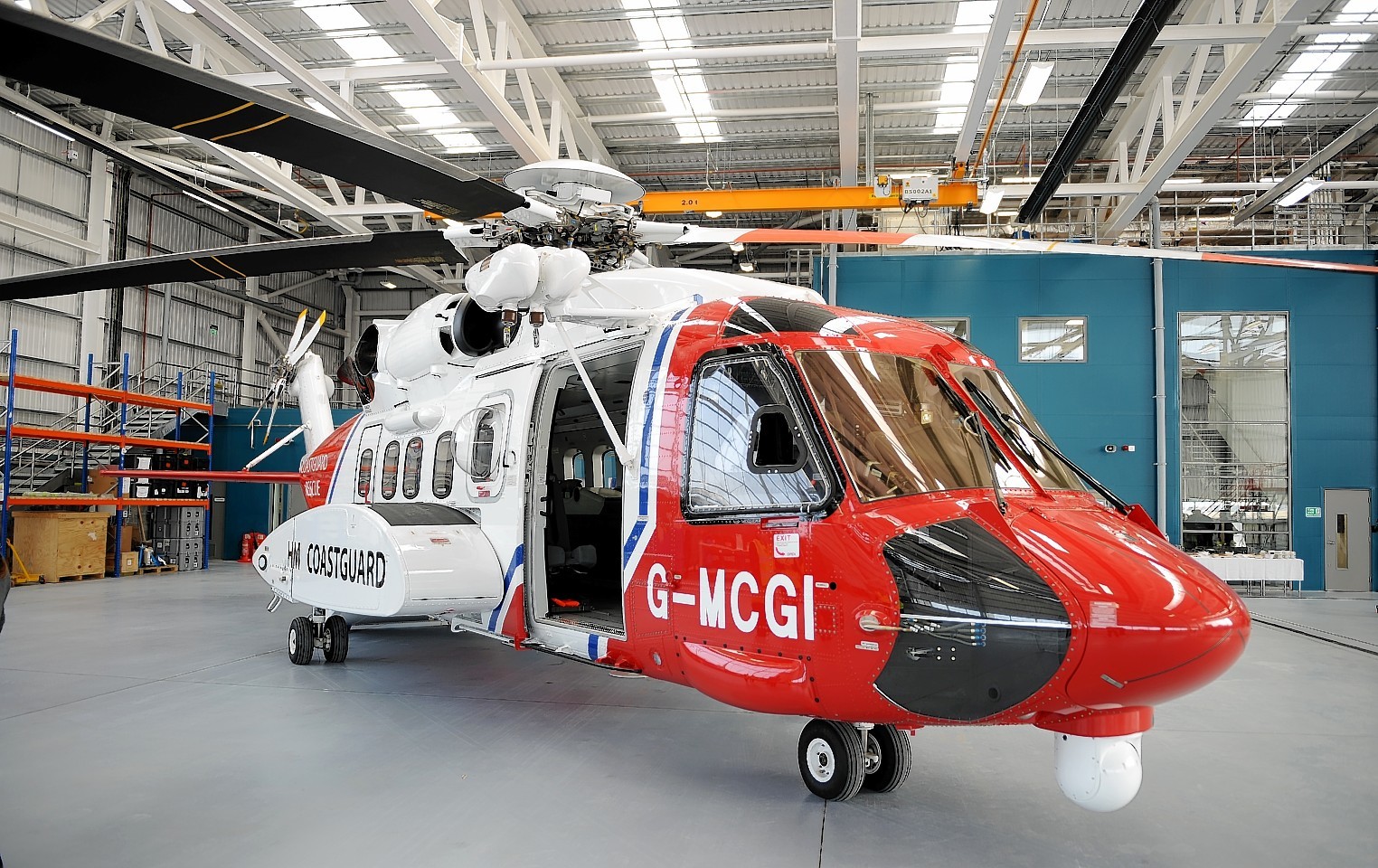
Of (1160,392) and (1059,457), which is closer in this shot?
(1059,457)

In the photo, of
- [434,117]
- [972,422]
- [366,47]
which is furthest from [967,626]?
[434,117]

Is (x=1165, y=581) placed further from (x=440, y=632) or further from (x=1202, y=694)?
(x=440, y=632)

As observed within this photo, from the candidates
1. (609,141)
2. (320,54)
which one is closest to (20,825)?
(320,54)

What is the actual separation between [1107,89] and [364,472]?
938cm

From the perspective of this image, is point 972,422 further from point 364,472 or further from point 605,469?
point 364,472

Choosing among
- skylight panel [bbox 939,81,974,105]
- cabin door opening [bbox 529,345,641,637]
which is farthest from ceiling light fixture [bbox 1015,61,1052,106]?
cabin door opening [bbox 529,345,641,637]

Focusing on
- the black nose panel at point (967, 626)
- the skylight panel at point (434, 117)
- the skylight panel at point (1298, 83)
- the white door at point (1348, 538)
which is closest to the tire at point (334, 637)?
the black nose panel at point (967, 626)

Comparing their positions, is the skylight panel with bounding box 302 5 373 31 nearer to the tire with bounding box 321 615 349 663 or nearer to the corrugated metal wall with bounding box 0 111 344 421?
the tire with bounding box 321 615 349 663

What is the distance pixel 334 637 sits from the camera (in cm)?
751

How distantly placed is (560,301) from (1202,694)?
615 cm

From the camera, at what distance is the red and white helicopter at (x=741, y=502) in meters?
3.23

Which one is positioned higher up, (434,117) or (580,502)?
(434,117)

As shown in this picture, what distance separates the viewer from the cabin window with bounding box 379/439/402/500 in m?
7.59

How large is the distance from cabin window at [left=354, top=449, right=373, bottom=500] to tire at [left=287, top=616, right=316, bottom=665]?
4.15ft
